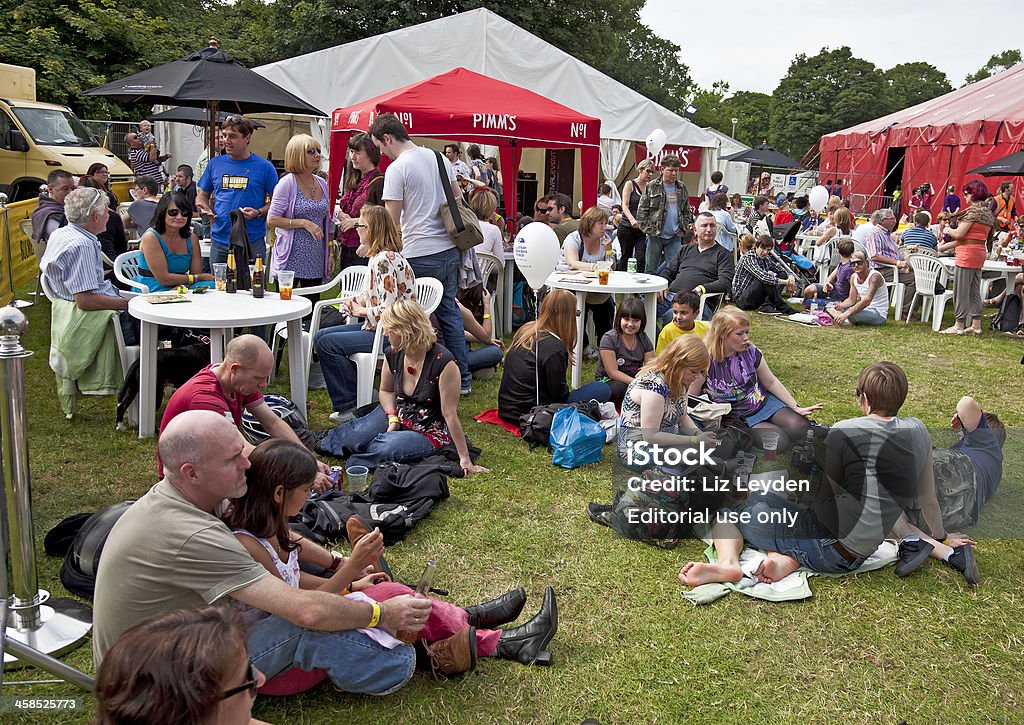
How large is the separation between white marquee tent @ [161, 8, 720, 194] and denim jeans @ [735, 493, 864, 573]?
42.1 feet

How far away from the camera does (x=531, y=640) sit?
2.89m

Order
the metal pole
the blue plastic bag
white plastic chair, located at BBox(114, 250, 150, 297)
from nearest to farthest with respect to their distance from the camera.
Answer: the metal pole → the blue plastic bag → white plastic chair, located at BBox(114, 250, 150, 297)

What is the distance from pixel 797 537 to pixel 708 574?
1.54 feet

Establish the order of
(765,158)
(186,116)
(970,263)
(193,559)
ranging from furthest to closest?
(765,158)
(186,116)
(970,263)
(193,559)

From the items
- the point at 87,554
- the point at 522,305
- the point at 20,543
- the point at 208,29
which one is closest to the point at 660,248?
the point at 522,305

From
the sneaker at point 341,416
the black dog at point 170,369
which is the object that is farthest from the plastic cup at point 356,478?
the black dog at point 170,369

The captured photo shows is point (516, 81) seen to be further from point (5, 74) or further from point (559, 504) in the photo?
point (559, 504)

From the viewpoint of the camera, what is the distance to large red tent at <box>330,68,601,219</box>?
8617 mm

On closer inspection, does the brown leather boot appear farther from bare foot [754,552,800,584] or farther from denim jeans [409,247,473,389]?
denim jeans [409,247,473,389]

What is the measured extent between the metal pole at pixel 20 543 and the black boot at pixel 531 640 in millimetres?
1365

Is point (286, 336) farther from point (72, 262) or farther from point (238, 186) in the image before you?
point (238, 186)

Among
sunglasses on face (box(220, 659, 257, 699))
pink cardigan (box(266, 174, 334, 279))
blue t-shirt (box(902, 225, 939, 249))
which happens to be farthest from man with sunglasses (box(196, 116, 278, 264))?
blue t-shirt (box(902, 225, 939, 249))

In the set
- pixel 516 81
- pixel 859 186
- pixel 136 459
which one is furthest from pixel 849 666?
pixel 859 186

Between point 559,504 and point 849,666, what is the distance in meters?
1.68
